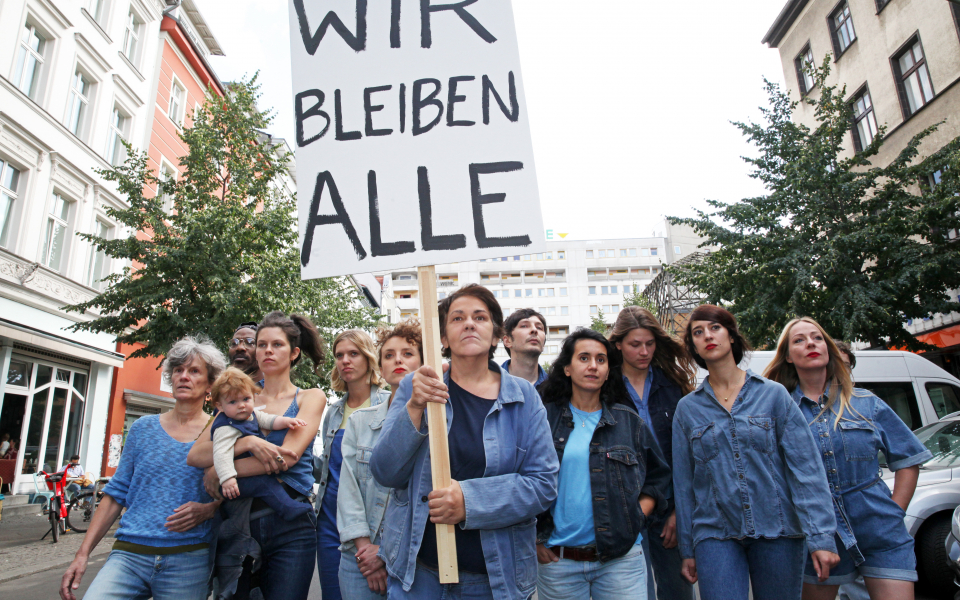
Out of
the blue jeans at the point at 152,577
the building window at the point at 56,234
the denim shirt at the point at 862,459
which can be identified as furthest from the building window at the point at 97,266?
the denim shirt at the point at 862,459

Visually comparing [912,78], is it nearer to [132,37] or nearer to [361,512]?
[361,512]

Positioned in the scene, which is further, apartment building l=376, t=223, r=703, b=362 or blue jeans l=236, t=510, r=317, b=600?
apartment building l=376, t=223, r=703, b=362

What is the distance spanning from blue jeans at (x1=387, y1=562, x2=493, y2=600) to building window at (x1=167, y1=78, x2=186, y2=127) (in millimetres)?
23247

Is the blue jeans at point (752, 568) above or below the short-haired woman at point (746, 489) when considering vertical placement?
below

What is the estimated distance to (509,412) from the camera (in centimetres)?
244

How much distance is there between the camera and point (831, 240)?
13.5 m

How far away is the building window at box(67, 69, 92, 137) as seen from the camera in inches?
643

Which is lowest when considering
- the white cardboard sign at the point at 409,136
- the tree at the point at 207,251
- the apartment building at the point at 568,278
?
the white cardboard sign at the point at 409,136

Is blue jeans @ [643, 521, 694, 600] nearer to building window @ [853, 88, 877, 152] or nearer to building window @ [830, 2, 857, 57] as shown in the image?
building window @ [853, 88, 877, 152]

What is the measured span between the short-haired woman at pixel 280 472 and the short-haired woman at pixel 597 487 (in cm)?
115

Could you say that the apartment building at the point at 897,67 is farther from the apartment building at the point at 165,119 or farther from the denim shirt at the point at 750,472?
the apartment building at the point at 165,119

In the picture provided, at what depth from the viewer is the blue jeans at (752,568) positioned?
2.80 meters

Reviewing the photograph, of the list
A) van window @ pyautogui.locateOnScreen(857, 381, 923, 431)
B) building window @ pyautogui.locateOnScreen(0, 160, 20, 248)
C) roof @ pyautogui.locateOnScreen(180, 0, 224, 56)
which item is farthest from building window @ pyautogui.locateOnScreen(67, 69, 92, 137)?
van window @ pyautogui.locateOnScreen(857, 381, 923, 431)

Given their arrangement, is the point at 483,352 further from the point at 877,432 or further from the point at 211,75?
the point at 211,75
